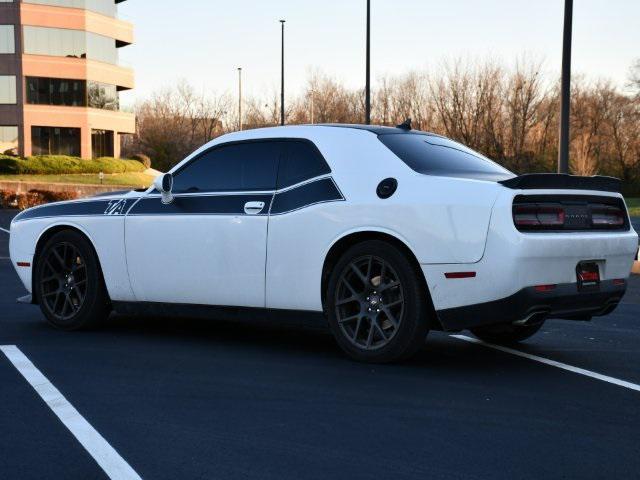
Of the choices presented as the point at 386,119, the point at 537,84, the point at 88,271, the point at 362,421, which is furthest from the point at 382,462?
the point at 386,119

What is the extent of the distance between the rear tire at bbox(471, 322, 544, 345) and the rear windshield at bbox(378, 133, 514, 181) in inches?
48.5

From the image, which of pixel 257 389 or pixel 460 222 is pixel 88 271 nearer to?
pixel 257 389

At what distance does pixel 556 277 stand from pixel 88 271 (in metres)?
3.72

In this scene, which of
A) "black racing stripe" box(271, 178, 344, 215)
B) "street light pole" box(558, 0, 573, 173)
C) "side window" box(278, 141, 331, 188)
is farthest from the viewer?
"street light pole" box(558, 0, 573, 173)

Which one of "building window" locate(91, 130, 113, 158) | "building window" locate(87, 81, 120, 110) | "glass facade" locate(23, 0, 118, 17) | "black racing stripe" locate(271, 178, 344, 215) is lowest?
"black racing stripe" locate(271, 178, 344, 215)

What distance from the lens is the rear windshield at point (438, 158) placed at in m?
6.27

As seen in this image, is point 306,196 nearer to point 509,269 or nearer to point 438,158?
point 438,158

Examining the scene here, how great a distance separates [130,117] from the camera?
66.4 m

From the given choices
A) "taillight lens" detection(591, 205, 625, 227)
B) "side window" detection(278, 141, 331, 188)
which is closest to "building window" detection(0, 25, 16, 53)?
"side window" detection(278, 141, 331, 188)

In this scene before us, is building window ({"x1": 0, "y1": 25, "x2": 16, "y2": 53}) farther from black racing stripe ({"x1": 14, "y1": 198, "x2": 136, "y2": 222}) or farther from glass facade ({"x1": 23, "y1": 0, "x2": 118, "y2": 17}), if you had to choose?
black racing stripe ({"x1": 14, "y1": 198, "x2": 136, "y2": 222})

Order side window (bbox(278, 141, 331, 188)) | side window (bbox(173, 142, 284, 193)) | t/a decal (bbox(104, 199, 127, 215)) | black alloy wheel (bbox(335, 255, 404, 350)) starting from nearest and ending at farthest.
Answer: black alloy wheel (bbox(335, 255, 404, 350))
side window (bbox(278, 141, 331, 188))
side window (bbox(173, 142, 284, 193))
t/a decal (bbox(104, 199, 127, 215))

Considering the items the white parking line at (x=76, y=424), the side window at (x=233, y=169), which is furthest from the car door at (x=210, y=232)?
the white parking line at (x=76, y=424)

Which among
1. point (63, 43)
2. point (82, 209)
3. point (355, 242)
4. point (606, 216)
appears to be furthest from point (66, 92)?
point (606, 216)

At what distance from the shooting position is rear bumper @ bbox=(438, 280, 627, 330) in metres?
5.73
